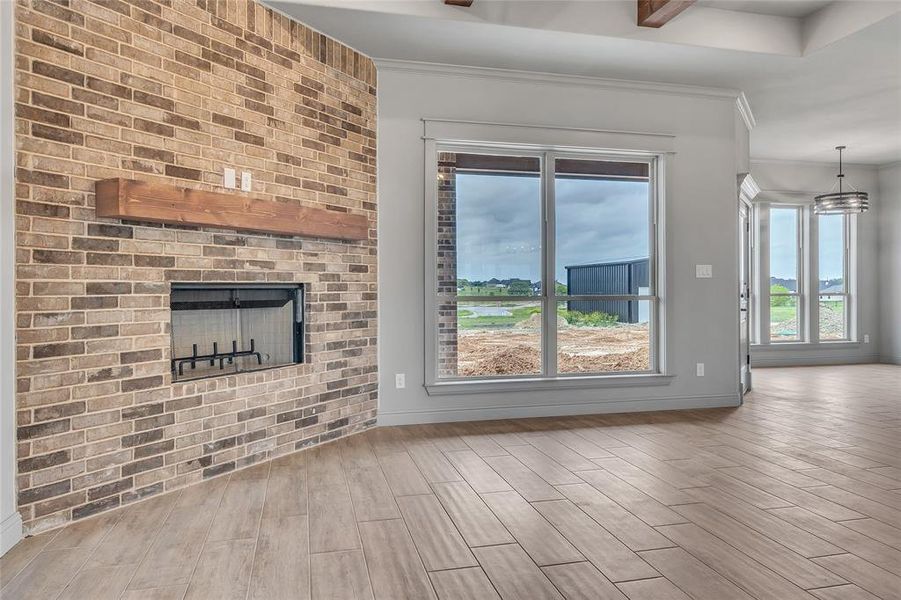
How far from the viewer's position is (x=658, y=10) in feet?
12.9

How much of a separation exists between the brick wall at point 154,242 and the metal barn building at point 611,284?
1966mm

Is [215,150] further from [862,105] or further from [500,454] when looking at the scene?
[862,105]

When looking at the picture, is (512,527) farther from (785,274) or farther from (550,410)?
(785,274)

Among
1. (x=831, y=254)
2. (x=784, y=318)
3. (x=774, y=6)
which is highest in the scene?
(x=774, y=6)

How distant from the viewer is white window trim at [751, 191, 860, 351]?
Answer: 8430 mm

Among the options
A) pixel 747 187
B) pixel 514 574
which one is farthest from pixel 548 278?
pixel 514 574

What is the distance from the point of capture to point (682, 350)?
209 inches

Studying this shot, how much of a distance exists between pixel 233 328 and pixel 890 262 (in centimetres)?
911

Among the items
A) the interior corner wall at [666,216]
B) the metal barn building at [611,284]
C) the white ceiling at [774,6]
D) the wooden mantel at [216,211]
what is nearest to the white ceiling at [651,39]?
the white ceiling at [774,6]

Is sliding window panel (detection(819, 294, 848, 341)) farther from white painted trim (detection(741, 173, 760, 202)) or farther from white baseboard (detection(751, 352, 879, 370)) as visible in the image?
white painted trim (detection(741, 173, 760, 202))

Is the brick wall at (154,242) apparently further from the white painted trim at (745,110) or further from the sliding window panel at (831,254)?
the sliding window panel at (831,254)

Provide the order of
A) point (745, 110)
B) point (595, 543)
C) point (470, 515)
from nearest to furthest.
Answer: point (595, 543) → point (470, 515) → point (745, 110)

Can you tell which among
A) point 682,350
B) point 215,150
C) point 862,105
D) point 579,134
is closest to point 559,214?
point 579,134

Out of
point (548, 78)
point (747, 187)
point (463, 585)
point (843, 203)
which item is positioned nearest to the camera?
point (463, 585)
